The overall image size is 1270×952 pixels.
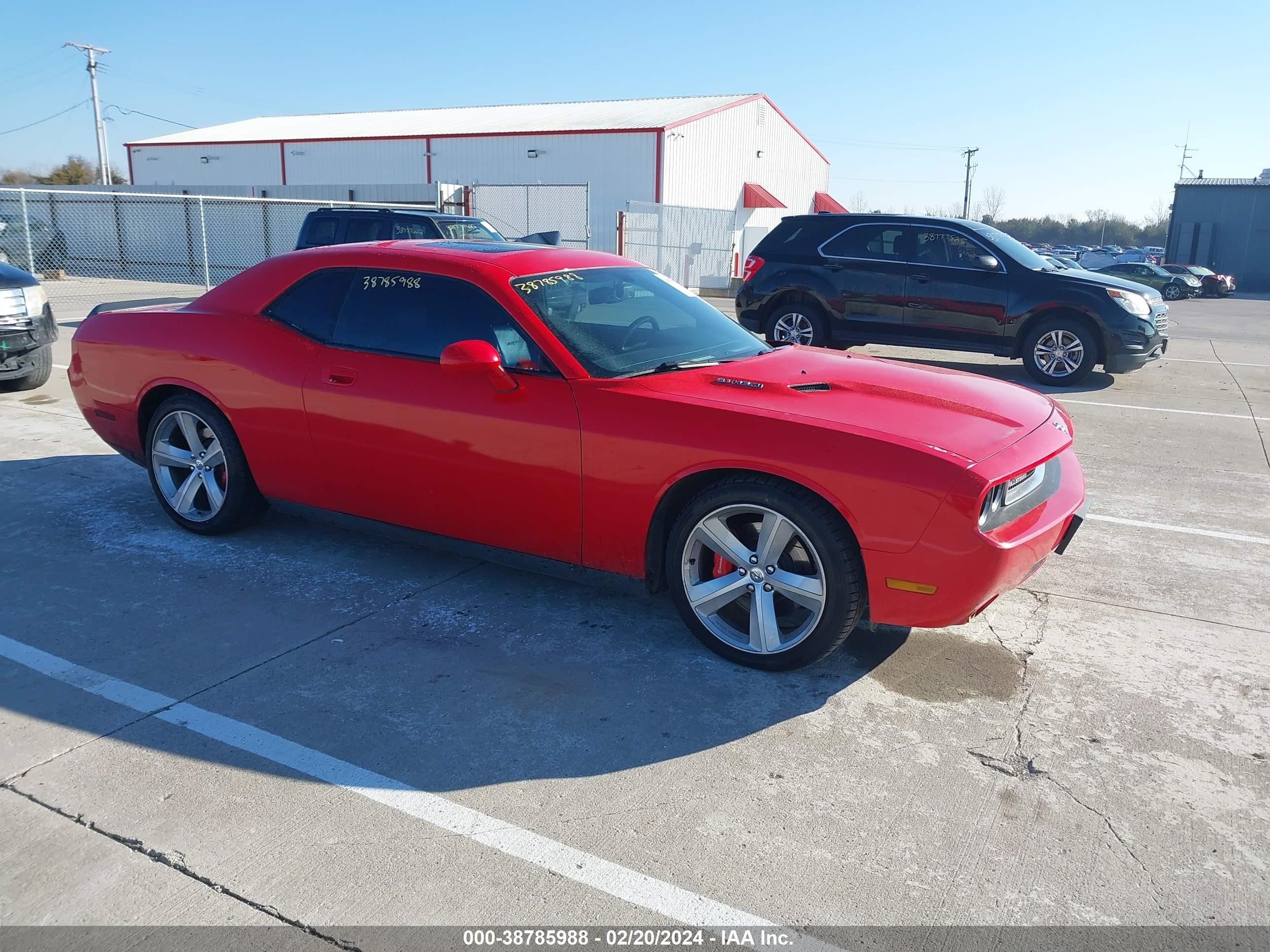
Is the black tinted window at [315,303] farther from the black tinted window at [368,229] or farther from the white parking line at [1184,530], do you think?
the black tinted window at [368,229]

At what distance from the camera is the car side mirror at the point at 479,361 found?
3969 mm

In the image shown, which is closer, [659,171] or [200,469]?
[200,469]

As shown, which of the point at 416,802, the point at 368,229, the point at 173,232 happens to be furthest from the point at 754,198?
the point at 416,802

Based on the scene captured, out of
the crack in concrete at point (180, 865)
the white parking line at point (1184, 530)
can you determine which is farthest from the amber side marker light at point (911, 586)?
the white parking line at point (1184, 530)

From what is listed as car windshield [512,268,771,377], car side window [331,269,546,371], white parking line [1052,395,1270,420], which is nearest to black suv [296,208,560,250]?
white parking line [1052,395,1270,420]

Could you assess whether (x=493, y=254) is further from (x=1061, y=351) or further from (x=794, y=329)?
(x=1061, y=351)

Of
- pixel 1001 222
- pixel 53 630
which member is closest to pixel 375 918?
pixel 53 630

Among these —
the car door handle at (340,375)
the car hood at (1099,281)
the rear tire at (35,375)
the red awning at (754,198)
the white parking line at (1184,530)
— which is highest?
the red awning at (754,198)

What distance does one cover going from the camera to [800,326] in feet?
38.2

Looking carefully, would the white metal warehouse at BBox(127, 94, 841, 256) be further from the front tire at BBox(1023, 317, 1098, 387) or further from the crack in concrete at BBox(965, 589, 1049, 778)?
the crack in concrete at BBox(965, 589, 1049, 778)

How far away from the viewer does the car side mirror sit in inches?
156

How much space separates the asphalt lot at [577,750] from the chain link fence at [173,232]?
20211 mm

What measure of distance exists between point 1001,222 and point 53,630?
114 metres

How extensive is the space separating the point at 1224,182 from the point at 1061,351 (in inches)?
1911
